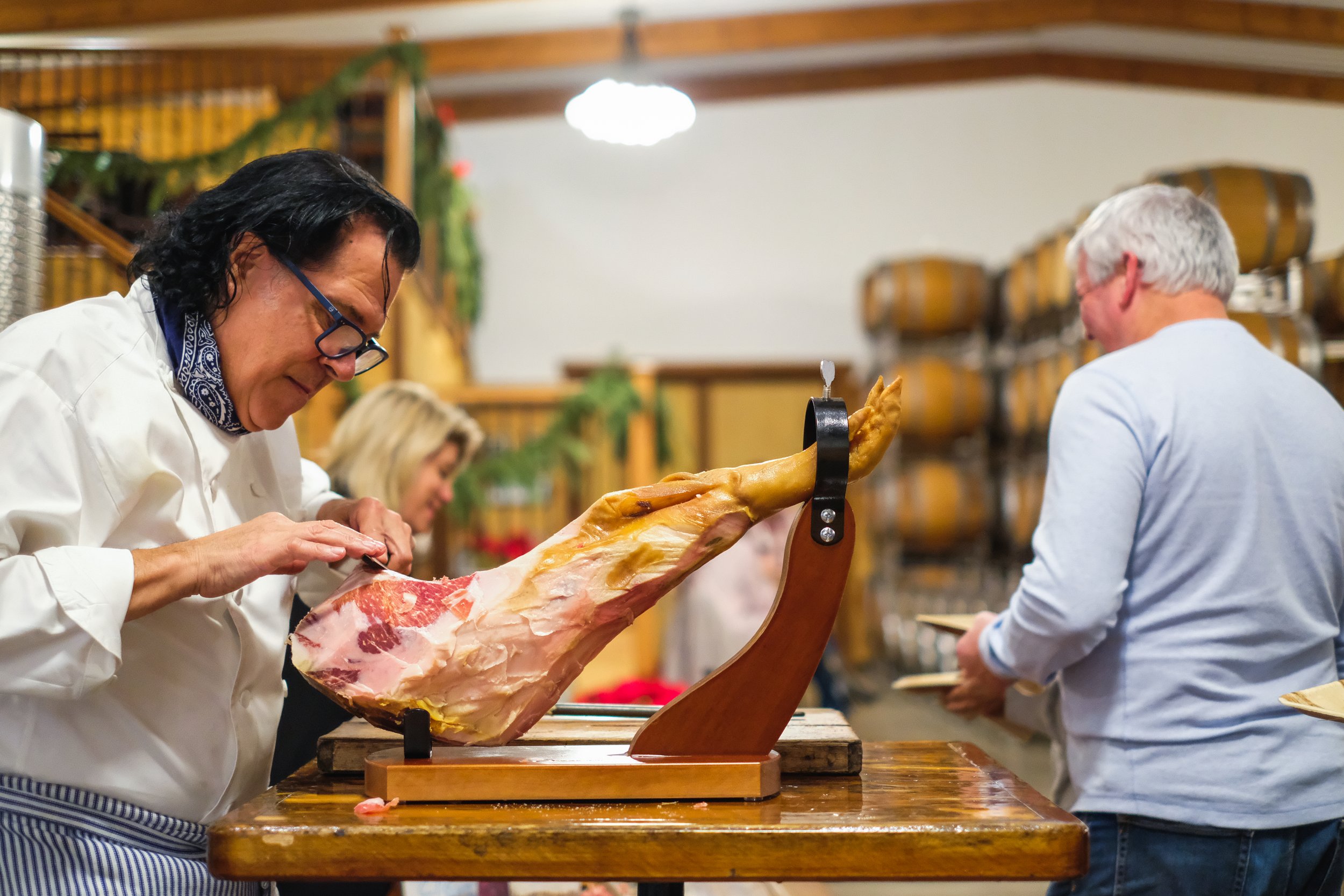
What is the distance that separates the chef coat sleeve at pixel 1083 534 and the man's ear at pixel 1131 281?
24 cm

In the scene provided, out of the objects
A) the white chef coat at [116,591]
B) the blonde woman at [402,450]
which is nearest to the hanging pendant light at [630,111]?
the blonde woman at [402,450]

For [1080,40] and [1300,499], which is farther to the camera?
[1080,40]

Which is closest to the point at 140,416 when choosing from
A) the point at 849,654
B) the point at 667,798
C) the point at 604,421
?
the point at 667,798

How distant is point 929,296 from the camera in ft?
23.5

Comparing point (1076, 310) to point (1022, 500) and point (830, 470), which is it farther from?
point (830, 470)

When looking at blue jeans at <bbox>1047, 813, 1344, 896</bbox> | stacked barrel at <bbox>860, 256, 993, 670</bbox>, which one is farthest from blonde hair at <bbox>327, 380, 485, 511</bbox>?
stacked barrel at <bbox>860, 256, 993, 670</bbox>

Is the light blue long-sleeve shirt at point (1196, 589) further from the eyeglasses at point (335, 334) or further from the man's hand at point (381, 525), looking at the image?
the eyeglasses at point (335, 334)

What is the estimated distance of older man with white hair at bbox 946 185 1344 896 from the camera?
1750 mm

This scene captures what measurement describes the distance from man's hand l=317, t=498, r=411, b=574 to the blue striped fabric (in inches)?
19.3

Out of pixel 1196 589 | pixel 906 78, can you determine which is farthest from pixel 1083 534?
pixel 906 78

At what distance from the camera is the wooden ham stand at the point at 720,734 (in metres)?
1.31

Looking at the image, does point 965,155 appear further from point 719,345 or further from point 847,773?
point 847,773

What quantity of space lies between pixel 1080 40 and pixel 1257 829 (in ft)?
27.1

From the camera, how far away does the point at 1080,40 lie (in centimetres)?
863
